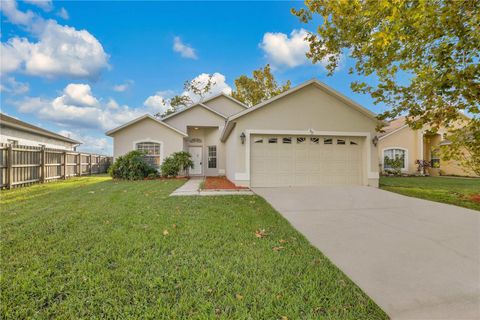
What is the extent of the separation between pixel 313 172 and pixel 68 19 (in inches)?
482

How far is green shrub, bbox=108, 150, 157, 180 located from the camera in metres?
12.6

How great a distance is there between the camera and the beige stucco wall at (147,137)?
46.1ft

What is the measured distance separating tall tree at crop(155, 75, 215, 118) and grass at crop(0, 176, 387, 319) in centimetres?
2388

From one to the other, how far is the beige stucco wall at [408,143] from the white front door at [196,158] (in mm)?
14248

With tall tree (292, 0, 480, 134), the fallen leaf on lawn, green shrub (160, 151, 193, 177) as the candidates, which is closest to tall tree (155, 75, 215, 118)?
green shrub (160, 151, 193, 177)

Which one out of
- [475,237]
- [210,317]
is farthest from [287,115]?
[210,317]

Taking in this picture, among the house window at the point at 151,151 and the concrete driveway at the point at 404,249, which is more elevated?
the house window at the point at 151,151

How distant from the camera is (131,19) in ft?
32.0

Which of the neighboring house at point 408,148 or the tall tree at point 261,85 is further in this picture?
the tall tree at point 261,85

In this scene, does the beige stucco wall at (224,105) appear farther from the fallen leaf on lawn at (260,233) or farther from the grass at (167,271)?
the fallen leaf on lawn at (260,233)

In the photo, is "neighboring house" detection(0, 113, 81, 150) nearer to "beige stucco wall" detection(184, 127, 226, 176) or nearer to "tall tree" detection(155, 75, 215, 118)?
"beige stucco wall" detection(184, 127, 226, 176)

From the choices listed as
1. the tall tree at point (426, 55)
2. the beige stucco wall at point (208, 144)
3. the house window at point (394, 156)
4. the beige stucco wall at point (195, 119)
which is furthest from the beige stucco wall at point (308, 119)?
the house window at point (394, 156)

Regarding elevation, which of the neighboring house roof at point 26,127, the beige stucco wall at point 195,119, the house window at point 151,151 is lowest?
the house window at point 151,151

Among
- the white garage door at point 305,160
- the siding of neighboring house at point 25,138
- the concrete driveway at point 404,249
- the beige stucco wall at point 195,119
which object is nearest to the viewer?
the concrete driveway at point 404,249
